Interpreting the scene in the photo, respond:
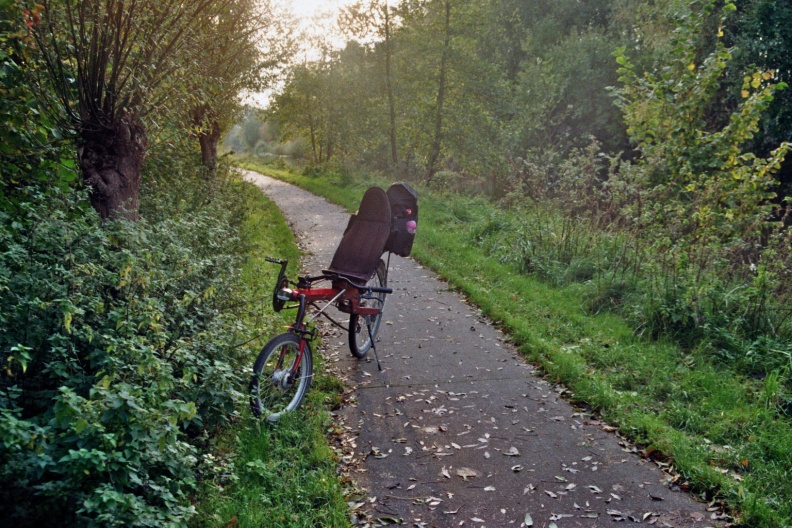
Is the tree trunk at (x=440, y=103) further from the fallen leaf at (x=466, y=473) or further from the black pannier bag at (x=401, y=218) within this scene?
the fallen leaf at (x=466, y=473)

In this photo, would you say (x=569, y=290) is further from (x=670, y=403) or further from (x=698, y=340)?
(x=670, y=403)

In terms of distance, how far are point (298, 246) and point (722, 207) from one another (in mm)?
8206

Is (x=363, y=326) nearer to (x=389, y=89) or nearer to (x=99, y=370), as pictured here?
(x=99, y=370)

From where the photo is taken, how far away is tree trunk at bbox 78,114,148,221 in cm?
578

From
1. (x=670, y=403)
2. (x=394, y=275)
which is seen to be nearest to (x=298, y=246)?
(x=394, y=275)

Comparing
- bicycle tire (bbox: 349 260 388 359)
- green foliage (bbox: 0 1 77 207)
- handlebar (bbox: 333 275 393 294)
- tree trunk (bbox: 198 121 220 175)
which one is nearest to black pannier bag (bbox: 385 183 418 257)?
bicycle tire (bbox: 349 260 388 359)

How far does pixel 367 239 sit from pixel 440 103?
17.5 metres

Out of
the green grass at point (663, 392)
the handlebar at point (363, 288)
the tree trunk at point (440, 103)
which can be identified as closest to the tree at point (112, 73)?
the handlebar at point (363, 288)

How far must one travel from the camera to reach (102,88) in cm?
547

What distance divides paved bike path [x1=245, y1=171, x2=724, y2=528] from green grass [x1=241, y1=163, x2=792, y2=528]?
0.78 ft

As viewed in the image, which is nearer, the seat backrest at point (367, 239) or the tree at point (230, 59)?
the seat backrest at point (367, 239)

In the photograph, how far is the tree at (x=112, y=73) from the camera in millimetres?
5285


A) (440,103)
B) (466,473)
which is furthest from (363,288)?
(440,103)

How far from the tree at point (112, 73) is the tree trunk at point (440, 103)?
53.0ft
